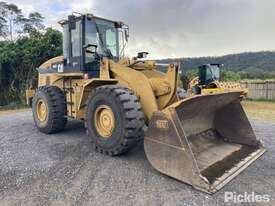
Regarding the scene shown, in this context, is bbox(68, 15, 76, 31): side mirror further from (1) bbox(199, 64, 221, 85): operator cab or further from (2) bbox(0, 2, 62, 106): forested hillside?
(2) bbox(0, 2, 62, 106): forested hillside

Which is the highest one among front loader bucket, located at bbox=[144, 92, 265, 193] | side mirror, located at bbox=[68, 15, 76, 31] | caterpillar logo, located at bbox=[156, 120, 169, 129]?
side mirror, located at bbox=[68, 15, 76, 31]

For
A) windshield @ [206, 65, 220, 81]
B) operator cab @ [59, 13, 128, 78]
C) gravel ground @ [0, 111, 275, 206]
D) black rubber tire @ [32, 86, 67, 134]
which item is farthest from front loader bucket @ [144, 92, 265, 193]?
windshield @ [206, 65, 220, 81]

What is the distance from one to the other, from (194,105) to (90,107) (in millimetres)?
1846

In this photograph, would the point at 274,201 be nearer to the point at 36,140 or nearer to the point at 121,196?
the point at 121,196

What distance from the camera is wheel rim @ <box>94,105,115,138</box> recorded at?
511 centimetres

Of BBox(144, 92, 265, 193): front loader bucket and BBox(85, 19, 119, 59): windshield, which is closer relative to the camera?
BBox(144, 92, 265, 193): front loader bucket

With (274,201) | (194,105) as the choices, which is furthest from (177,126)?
(274,201)

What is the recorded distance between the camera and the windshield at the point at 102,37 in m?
6.47

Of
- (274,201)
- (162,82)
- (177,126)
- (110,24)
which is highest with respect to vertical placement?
(110,24)

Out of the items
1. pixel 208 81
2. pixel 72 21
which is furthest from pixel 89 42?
pixel 208 81

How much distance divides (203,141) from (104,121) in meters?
1.76

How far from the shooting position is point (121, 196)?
12.1ft

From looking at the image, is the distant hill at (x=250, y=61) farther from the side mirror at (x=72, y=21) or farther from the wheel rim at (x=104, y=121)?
the wheel rim at (x=104, y=121)

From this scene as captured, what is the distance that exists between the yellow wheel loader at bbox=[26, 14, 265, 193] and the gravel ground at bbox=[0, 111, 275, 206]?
179 millimetres
